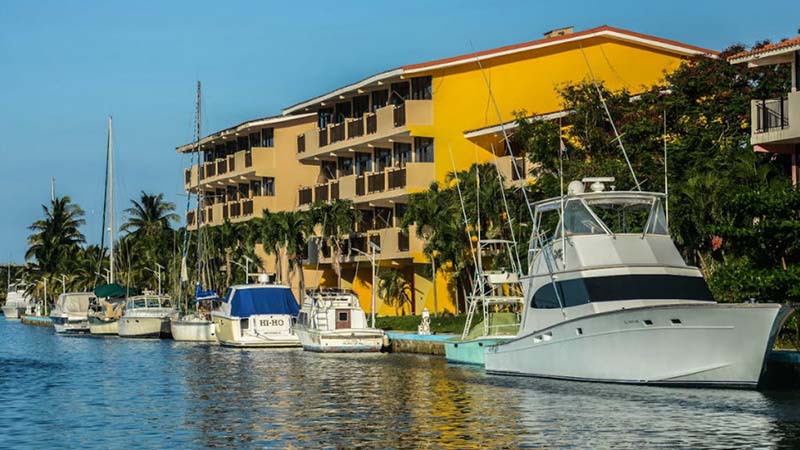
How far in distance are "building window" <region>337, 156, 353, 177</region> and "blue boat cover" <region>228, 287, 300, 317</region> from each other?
19980mm

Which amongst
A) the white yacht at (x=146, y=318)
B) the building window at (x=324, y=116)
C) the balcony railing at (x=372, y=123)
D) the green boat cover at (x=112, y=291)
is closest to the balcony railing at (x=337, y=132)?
the balcony railing at (x=372, y=123)

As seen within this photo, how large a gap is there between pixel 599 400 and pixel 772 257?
887 cm

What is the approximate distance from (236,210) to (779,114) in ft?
199

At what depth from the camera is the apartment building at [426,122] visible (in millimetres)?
67938

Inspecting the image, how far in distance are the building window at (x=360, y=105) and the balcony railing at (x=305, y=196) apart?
7.28m

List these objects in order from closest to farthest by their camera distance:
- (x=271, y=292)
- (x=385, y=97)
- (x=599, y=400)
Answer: (x=599, y=400)
(x=271, y=292)
(x=385, y=97)

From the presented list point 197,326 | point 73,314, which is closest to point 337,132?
point 197,326

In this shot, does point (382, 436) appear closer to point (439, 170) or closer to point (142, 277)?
point (439, 170)

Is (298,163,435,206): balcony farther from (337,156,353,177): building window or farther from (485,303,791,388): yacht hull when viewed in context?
(485,303,791,388): yacht hull

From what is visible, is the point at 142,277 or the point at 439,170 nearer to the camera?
the point at 439,170

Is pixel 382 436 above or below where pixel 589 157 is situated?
below

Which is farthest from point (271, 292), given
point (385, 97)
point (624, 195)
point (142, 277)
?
point (142, 277)

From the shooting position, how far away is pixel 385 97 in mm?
78688

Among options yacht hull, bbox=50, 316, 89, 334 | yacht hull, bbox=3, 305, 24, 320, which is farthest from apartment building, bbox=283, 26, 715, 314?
yacht hull, bbox=3, 305, 24, 320
